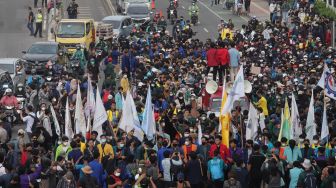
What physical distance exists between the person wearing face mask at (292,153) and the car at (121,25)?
104ft

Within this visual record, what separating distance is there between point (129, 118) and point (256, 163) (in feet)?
14.0

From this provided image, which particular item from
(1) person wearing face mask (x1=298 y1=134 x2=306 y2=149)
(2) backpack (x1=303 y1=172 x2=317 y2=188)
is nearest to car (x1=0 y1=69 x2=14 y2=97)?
(1) person wearing face mask (x1=298 y1=134 x2=306 y2=149)

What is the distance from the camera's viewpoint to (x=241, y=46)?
173ft

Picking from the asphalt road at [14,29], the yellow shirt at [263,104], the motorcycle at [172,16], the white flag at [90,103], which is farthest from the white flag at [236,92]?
the motorcycle at [172,16]

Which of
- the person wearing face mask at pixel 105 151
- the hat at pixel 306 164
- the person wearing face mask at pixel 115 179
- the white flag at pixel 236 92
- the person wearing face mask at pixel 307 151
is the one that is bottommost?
the person wearing face mask at pixel 115 179

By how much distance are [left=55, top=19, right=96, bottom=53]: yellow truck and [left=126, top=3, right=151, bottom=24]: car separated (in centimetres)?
1094

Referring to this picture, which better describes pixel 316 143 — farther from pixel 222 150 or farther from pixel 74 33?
pixel 74 33

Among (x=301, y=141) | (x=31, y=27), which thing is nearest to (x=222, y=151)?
(x=301, y=141)

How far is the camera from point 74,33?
185 feet

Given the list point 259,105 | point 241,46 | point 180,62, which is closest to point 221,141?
point 259,105

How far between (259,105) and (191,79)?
6.20m

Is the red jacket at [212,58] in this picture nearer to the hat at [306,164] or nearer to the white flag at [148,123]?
the white flag at [148,123]

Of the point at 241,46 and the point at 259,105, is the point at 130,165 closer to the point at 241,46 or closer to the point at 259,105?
the point at 259,105

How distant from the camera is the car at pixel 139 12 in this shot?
68312 millimetres
